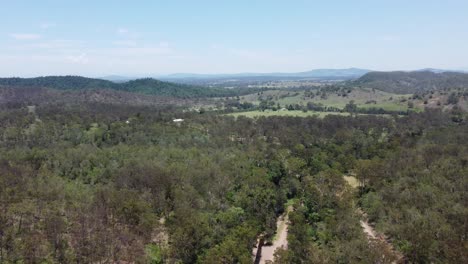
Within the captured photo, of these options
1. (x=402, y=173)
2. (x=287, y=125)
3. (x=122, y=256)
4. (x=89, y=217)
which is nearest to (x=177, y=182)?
(x=89, y=217)

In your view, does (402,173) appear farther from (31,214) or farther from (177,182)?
(31,214)

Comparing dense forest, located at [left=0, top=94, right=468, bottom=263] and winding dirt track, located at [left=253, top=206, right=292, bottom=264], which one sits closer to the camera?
dense forest, located at [left=0, top=94, right=468, bottom=263]

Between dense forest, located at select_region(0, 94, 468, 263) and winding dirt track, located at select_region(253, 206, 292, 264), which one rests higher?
dense forest, located at select_region(0, 94, 468, 263)

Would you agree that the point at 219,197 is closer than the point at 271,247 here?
No

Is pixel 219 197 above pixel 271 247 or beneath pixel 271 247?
above

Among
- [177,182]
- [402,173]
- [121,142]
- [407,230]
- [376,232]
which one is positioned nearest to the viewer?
[407,230]

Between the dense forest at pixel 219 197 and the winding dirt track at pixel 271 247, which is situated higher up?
the dense forest at pixel 219 197

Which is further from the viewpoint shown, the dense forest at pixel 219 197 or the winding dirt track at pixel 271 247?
the winding dirt track at pixel 271 247

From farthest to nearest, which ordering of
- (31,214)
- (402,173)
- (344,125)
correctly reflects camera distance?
(344,125) → (402,173) → (31,214)
